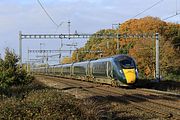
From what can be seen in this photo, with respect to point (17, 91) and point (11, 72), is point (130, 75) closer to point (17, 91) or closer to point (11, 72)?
point (11, 72)

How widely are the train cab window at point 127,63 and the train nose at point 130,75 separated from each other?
0.37m

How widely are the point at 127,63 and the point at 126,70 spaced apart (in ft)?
2.54

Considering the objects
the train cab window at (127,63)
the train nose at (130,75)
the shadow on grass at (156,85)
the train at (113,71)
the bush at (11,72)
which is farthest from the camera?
the shadow on grass at (156,85)

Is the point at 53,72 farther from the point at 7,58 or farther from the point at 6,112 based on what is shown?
the point at 6,112

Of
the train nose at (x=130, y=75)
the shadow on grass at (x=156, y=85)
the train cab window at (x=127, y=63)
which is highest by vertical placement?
the train cab window at (x=127, y=63)

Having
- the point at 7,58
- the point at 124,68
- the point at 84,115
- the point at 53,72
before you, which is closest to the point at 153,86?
the point at 124,68

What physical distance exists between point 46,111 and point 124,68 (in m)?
22.4

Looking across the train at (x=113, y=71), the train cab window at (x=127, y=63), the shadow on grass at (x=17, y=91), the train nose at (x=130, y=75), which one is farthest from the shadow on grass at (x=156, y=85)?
the shadow on grass at (x=17, y=91)

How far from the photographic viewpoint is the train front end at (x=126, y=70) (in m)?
33.6

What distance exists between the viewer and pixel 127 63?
112ft

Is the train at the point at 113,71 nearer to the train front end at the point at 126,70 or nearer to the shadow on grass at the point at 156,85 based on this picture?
the train front end at the point at 126,70

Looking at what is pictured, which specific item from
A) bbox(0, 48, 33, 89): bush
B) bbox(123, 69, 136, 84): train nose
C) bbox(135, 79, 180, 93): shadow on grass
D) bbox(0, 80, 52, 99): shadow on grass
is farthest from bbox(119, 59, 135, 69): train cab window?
bbox(0, 80, 52, 99): shadow on grass

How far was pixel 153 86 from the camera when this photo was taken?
37750 millimetres

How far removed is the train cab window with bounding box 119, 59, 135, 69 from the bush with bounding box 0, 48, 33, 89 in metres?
7.99
